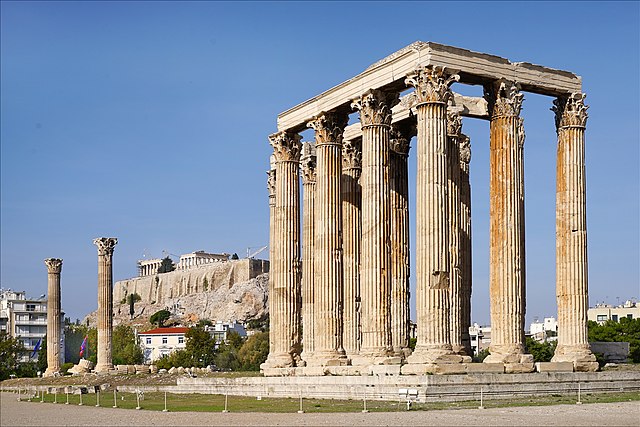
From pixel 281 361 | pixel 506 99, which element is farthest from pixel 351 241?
pixel 506 99

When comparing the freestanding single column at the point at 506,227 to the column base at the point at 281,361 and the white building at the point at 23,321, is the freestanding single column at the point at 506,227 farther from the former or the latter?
the white building at the point at 23,321

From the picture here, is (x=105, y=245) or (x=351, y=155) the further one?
(x=105, y=245)

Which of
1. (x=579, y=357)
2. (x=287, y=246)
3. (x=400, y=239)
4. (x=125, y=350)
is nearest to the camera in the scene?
(x=579, y=357)

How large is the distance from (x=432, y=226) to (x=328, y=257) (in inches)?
412

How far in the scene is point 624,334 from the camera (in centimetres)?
9969

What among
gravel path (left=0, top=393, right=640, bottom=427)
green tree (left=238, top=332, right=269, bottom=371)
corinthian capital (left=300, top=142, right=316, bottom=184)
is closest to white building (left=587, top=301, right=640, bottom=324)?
green tree (left=238, top=332, right=269, bottom=371)

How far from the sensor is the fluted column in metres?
51.3

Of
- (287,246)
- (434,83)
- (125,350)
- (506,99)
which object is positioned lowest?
(125,350)

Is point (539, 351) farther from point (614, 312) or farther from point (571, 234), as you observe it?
point (614, 312)

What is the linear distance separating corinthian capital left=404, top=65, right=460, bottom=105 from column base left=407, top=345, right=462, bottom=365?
409 inches

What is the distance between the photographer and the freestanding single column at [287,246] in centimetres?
5634

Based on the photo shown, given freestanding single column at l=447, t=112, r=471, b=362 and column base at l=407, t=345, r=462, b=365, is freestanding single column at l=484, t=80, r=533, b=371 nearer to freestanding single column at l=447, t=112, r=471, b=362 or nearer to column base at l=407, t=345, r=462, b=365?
freestanding single column at l=447, t=112, r=471, b=362

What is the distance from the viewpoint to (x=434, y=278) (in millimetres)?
41781

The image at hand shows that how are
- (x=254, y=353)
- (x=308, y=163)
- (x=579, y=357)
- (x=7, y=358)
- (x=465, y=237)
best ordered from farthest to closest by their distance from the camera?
(x=254, y=353) < (x=7, y=358) < (x=308, y=163) < (x=465, y=237) < (x=579, y=357)
